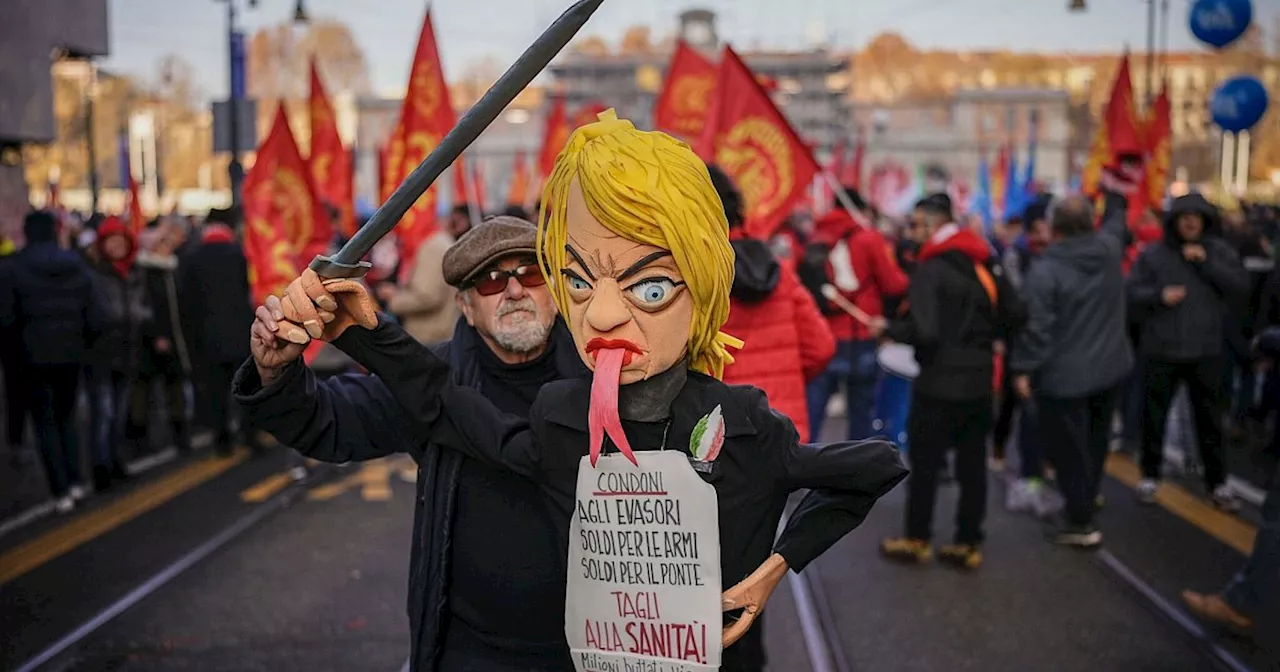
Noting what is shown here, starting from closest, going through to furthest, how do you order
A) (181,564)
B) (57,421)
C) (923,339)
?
(923,339) < (181,564) < (57,421)

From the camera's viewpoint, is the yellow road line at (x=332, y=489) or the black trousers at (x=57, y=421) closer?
the black trousers at (x=57, y=421)

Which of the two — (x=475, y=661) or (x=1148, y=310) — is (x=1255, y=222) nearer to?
(x=1148, y=310)

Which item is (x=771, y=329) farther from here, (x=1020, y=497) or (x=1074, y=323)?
(x=1020, y=497)

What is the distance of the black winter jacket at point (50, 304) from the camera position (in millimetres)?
7680

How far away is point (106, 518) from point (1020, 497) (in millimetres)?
5353

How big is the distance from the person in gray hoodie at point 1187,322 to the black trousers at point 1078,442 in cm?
72

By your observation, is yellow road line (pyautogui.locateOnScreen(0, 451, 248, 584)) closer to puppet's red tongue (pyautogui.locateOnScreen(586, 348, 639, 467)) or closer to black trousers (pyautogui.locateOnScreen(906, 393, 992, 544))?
black trousers (pyautogui.locateOnScreen(906, 393, 992, 544))

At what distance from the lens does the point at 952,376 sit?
250 inches

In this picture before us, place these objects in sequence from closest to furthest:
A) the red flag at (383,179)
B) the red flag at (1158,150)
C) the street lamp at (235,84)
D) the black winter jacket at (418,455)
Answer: the black winter jacket at (418,455) < the red flag at (383,179) < the red flag at (1158,150) < the street lamp at (235,84)

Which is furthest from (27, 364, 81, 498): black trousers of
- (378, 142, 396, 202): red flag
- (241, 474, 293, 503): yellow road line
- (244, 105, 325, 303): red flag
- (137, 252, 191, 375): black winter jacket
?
(378, 142, 396, 202): red flag

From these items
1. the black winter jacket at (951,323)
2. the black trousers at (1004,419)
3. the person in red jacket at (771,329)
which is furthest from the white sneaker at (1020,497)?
the person in red jacket at (771,329)

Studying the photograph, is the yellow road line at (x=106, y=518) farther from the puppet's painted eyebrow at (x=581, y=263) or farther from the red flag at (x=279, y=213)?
the puppet's painted eyebrow at (x=581, y=263)

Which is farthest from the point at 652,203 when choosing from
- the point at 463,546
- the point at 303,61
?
the point at 303,61

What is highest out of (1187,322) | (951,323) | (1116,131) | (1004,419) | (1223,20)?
(1223,20)
